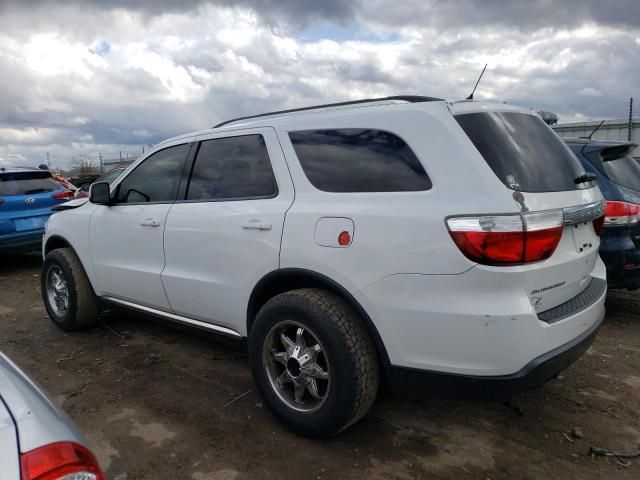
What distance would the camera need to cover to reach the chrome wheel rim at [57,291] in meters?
4.64

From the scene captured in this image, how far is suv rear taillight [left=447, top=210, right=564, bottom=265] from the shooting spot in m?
2.13

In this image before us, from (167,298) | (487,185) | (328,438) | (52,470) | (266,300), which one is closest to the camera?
(52,470)

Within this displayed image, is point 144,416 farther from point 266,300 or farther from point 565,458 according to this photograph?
point 565,458

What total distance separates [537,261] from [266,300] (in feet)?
5.07

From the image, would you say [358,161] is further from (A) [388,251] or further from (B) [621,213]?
(B) [621,213]

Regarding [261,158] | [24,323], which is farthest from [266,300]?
[24,323]

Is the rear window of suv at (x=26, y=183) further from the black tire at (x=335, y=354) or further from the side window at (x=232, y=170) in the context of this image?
the black tire at (x=335, y=354)

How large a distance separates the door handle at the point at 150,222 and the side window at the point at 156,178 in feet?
0.54

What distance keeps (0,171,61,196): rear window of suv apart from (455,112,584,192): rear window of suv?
23.2 ft

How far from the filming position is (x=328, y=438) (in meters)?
2.77

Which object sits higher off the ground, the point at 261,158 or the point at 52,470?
the point at 261,158

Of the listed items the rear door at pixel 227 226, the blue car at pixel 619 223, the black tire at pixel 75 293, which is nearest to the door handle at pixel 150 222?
the rear door at pixel 227 226

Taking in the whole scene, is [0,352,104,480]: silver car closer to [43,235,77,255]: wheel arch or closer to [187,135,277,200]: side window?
[187,135,277,200]: side window

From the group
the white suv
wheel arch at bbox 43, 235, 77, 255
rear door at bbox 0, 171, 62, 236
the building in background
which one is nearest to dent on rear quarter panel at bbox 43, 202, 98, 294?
wheel arch at bbox 43, 235, 77, 255
